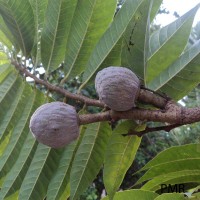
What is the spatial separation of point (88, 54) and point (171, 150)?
355 mm

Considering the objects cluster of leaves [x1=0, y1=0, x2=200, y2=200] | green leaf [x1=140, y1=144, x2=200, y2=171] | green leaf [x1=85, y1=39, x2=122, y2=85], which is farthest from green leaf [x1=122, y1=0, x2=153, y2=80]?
green leaf [x1=140, y1=144, x2=200, y2=171]

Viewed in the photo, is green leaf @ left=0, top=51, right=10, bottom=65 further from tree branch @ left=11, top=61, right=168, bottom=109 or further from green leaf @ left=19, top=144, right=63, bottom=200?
green leaf @ left=19, top=144, right=63, bottom=200

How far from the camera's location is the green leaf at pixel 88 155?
1072 millimetres

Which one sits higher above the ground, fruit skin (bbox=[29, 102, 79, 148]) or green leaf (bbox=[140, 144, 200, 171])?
green leaf (bbox=[140, 144, 200, 171])

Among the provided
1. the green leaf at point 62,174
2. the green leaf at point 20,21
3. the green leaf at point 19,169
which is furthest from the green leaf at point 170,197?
the green leaf at point 20,21

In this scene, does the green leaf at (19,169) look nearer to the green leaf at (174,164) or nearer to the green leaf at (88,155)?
the green leaf at (88,155)

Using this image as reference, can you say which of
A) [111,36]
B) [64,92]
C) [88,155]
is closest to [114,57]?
[111,36]

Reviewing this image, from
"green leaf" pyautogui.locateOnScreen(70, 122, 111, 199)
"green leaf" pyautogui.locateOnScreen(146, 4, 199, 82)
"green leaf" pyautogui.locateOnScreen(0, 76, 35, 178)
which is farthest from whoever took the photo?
"green leaf" pyautogui.locateOnScreen(0, 76, 35, 178)

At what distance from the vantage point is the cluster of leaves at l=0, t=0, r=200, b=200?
94 cm

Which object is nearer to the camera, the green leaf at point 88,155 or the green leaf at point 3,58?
the green leaf at point 88,155

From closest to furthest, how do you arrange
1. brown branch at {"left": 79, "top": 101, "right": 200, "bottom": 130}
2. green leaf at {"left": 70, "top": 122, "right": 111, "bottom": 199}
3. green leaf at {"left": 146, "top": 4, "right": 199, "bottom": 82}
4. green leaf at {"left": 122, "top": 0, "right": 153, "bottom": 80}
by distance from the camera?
brown branch at {"left": 79, "top": 101, "right": 200, "bottom": 130} → green leaf at {"left": 122, "top": 0, "right": 153, "bottom": 80} → green leaf at {"left": 146, "top": 4, "right": 199, "bottom": 82} → green leaf at {"left": 70, "top": 122, "right": 111, "bottom": 199}

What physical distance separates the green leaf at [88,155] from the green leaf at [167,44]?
200 mm

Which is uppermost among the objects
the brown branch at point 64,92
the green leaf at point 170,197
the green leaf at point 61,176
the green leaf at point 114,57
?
the green leaf at point 114,57

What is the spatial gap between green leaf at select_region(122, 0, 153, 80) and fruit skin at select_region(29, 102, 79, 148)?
19 centimetres
